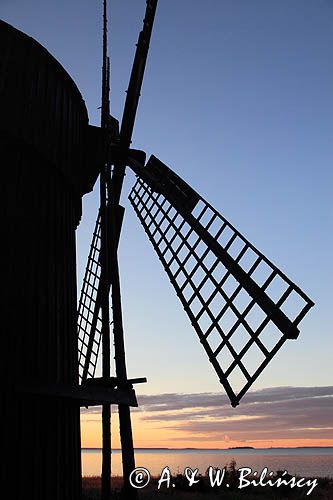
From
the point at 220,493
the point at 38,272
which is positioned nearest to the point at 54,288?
the point at 38,272

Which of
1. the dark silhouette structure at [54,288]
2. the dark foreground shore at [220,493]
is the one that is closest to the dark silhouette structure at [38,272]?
the dark silhouette structure at [54,288]

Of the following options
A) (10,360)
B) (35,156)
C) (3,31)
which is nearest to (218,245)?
(35,156)

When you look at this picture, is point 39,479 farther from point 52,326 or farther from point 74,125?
point 74,125

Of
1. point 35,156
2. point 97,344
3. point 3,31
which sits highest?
point 3,31

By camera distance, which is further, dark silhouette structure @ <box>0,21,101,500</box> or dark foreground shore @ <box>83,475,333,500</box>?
dark foreground shore @ <box>83,475,333,500</box>

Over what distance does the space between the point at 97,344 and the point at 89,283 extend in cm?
125

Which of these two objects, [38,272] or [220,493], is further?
[220,493]

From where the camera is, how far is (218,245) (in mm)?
8383

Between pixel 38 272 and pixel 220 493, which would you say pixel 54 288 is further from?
pixel 220 493

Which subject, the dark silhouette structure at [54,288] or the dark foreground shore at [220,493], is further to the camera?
the dark foreground shore at [220,493]

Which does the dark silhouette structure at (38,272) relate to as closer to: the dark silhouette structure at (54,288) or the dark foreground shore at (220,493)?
the dark silhouette structure at (54,288)

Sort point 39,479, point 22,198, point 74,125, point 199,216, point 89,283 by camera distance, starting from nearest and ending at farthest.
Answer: point 39,479, point 22,198, point 74,125, point 199,216, point 89,283

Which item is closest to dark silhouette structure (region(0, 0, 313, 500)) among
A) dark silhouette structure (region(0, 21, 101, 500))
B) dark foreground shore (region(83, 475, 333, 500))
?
dark silhouette structure (region(0, 21, 101, 500))

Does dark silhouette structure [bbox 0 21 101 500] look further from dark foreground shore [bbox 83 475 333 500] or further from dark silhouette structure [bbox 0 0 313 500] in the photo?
dark foreground shore [bbox 83 475 333 500]
